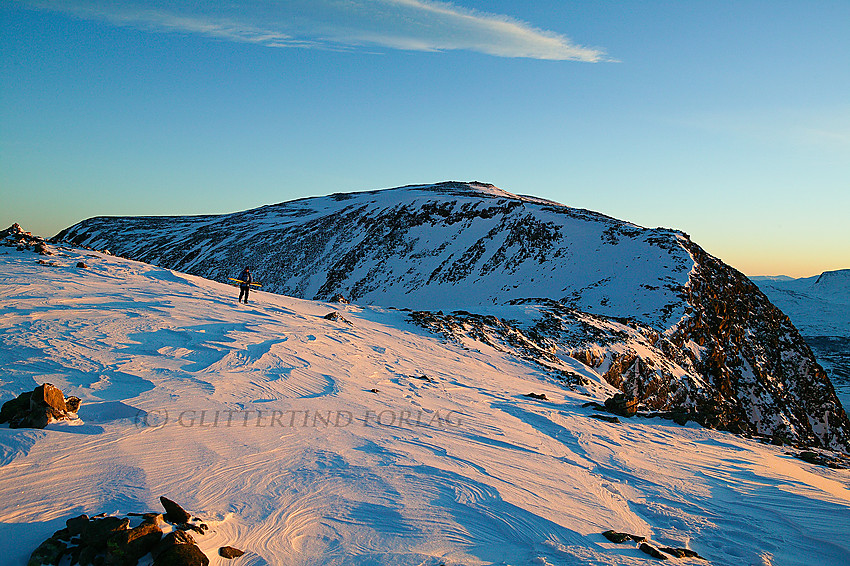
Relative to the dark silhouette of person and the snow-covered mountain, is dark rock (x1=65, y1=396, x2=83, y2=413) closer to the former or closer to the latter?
the dark silhouette of person

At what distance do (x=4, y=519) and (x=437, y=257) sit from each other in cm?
3733

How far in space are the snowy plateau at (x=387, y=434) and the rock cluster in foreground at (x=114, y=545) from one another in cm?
16

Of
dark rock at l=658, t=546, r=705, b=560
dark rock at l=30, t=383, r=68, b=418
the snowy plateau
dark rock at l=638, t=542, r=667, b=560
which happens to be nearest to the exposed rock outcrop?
the snowy plateau

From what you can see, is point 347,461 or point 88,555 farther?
point 347,461

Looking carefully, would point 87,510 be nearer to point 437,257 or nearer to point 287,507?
point 287,507

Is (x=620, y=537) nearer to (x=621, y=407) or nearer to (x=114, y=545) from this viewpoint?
(x=114, y=545)

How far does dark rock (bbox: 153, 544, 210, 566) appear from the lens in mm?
3682

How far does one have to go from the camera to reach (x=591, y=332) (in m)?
19.6

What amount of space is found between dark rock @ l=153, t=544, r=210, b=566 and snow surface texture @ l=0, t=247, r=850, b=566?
0.20 meters

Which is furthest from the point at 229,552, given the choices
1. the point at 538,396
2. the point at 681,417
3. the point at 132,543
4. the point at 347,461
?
the point at 681,417

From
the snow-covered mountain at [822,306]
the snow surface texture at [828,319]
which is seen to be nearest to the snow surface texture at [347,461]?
the snow surface texture at [828,319]

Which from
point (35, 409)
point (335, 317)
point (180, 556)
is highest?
point (335, 317)

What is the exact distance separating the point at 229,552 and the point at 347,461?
2212mm

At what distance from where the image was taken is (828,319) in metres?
88.1
